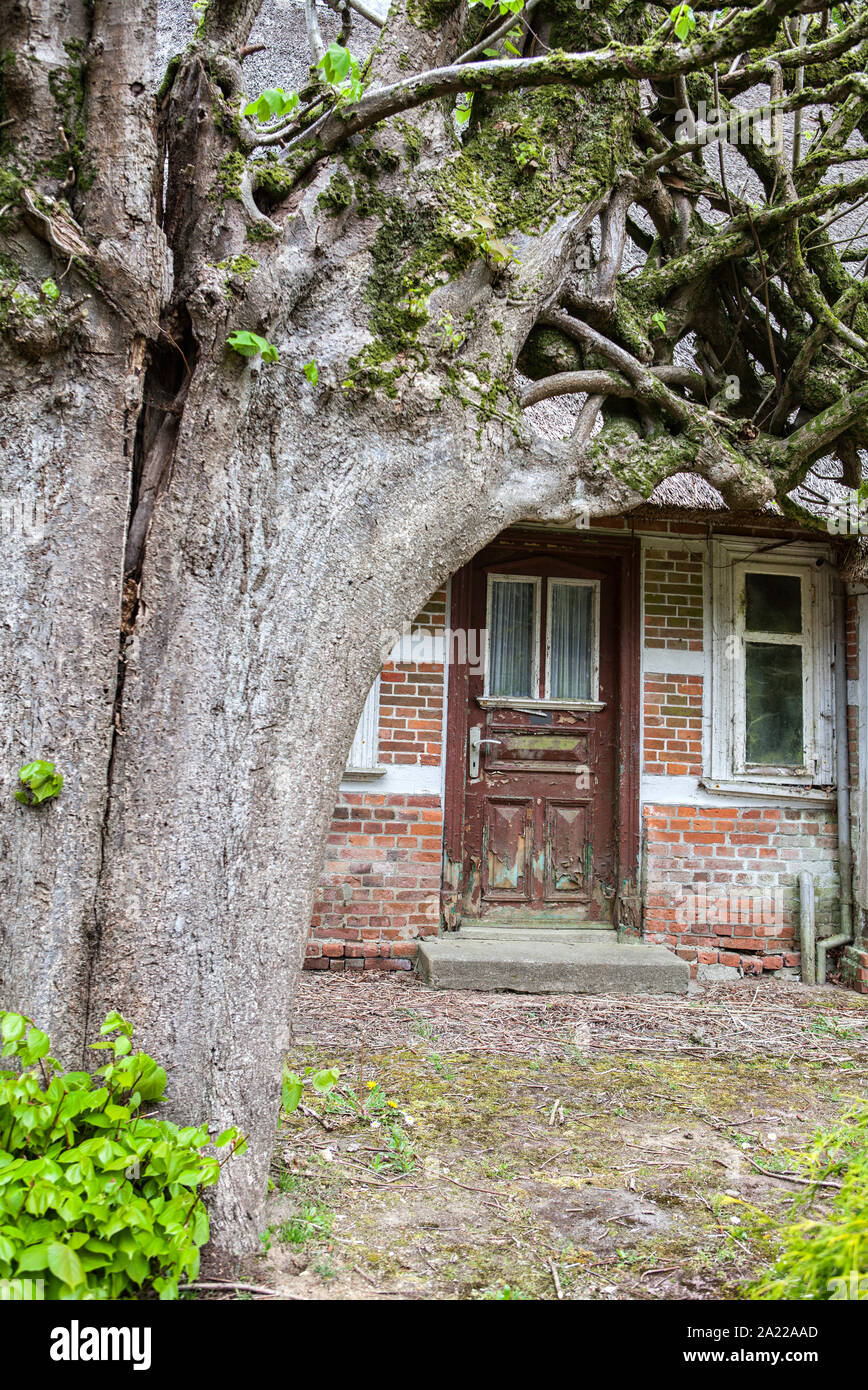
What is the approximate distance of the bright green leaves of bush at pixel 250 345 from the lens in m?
2.18

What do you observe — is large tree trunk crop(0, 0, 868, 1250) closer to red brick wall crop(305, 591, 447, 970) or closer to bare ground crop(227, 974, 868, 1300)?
bare ground crop(227, 974, 868, 1300)

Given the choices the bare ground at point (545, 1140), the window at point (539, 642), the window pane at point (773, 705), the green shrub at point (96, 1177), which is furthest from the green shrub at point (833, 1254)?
the window pane at point (773, 705)

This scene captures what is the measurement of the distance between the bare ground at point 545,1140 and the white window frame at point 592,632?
1.88 m

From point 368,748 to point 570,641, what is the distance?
59.4 inches

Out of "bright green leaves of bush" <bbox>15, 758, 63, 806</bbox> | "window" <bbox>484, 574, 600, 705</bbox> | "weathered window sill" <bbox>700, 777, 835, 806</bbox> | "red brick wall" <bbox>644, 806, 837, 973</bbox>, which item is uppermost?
"window" <bbox>484, 574, 600, 705</bbox>

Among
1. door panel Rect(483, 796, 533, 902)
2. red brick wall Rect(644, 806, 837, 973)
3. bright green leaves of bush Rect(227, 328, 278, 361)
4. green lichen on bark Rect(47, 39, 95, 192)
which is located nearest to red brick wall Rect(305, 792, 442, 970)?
door panel Rect(483, 796, 533, 902)

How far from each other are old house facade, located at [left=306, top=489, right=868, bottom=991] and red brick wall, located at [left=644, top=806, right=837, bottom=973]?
1 centimetres

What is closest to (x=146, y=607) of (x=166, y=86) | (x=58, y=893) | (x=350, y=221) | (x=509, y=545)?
(x=58, y=893)

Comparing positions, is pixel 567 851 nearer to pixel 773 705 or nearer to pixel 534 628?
pixel 534 628

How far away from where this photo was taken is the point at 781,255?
4141mm

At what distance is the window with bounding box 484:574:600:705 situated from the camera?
227 inches

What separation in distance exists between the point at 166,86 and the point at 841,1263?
3.10 m

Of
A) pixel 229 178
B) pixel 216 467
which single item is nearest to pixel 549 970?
pixel 216 467
